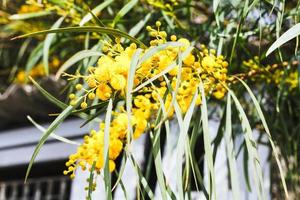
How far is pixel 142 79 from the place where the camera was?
34.0 inches

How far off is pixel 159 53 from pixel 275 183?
1151 mm

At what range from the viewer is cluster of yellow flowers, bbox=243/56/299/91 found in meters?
1.25

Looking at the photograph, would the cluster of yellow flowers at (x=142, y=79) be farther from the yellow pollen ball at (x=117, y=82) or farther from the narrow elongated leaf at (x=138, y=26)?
the narrow elongated leaf at (x=138, y=26)

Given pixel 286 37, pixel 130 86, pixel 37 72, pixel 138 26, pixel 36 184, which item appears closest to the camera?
pixel 130 86

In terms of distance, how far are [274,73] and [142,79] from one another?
0.59 metres

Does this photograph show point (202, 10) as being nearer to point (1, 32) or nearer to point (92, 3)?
point (92, 3)

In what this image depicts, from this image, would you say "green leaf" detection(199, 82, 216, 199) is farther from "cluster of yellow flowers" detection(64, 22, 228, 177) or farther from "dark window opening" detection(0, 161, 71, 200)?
"dark window opening" detection(0, 161, 71, 200)

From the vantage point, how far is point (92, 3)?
174 centimetres

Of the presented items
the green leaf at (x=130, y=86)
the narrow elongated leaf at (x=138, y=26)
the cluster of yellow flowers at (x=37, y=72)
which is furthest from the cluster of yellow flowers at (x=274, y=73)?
the cluster of yellow flowers at (x=37, y=72)

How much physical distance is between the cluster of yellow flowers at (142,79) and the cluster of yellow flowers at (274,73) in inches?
11.3

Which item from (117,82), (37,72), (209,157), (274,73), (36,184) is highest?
(37,72)

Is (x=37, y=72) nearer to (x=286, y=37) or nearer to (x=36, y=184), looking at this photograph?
(x=36, y=184)

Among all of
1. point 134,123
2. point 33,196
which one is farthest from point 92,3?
point 33,196

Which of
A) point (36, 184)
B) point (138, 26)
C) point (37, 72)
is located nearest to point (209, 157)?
point (138, 26)
